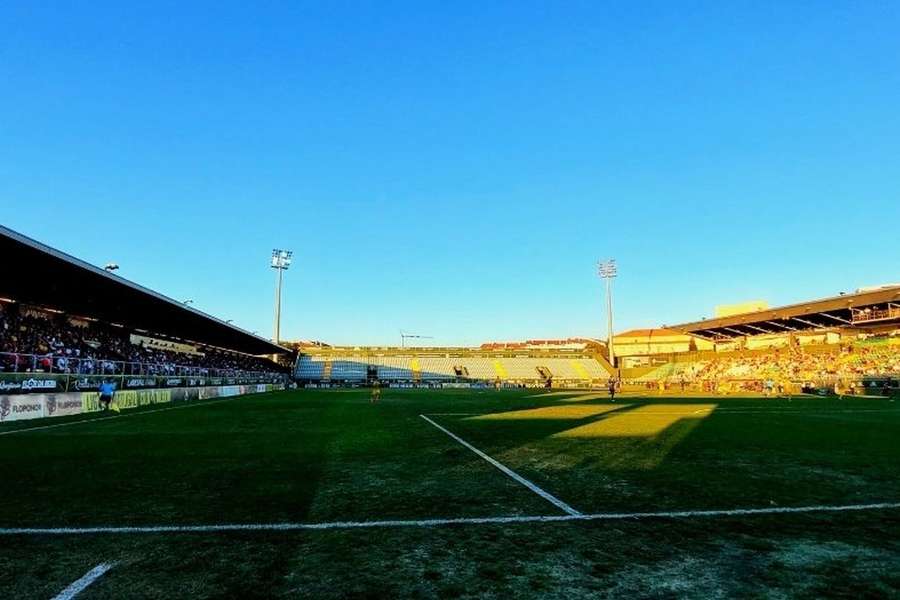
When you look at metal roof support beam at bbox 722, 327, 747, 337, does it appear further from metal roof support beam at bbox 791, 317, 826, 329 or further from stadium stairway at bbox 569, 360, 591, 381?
stadium stairway at bbox 569, 360, 591, 381

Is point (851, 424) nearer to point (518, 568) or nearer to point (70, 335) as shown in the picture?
point (518, 568)

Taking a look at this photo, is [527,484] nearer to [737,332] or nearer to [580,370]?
[737,332]

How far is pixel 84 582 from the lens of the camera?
146 inches

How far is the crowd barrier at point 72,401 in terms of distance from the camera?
56.5 ft

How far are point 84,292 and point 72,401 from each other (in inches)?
309

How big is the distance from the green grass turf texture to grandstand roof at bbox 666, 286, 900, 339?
154 ft

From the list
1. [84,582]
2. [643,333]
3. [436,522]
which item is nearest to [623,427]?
[436,522]

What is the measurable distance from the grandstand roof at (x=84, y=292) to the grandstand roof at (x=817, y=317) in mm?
54618

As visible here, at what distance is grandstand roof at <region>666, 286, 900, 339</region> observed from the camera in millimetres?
48213

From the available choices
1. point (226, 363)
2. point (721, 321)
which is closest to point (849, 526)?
point (226, 363)

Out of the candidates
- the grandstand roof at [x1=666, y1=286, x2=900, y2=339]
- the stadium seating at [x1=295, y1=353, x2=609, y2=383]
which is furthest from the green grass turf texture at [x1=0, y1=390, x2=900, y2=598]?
the stadium seating at [x1=295, y1=353, x2=609, y2=383]

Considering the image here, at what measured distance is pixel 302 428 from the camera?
48.8 ft

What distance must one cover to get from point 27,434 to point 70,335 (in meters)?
19.7

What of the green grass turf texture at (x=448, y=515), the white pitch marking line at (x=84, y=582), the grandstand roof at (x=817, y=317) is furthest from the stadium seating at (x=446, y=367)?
the white pitch marking line at (x=84, y=582)
